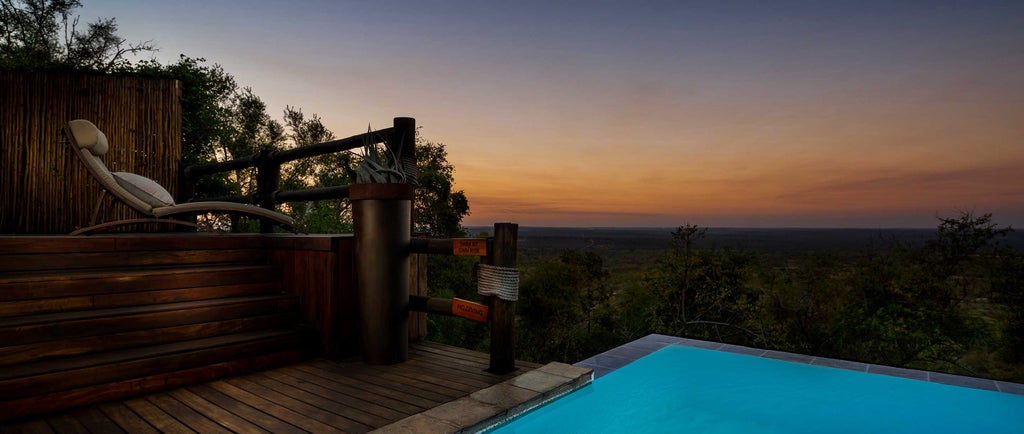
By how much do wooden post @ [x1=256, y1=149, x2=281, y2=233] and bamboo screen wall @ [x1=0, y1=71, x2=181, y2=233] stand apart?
7.86 feet

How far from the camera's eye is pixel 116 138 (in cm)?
572

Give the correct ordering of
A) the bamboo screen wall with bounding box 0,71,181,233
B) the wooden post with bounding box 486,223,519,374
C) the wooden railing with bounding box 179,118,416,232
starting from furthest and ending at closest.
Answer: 1. the bamboo screen wall with bounding box 0,71,181,233
2. the wooden railing with bounding box 179,118,416,232
3. the wooden post with bounding box 486,223,519,374

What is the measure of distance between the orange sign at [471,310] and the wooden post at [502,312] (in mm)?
51

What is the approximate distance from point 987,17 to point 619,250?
7.85m

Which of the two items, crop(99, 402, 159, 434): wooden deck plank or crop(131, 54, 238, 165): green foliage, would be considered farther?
crop(131, 54, 238, 165): green foliage

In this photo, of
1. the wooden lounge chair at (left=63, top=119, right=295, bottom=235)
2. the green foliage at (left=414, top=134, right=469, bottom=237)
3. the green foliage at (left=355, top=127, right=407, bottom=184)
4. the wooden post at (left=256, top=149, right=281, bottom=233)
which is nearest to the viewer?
the green foliage at (left=355, top=127, right=407, bottom=184)

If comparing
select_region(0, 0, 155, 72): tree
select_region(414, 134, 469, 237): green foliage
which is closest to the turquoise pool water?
select_region(414, 134, 469, 237): green foliage

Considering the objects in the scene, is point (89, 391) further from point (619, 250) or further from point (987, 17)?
point (619, 250)

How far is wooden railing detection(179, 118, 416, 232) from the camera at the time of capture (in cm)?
339

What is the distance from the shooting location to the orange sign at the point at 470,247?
9.45 ft

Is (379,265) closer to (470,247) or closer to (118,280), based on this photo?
(470,247)

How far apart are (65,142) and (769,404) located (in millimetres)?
7520

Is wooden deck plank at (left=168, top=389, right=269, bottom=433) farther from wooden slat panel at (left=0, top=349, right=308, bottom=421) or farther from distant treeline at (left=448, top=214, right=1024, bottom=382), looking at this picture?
distant treeline at (left=448, top=214, right=1024, bottom=382)

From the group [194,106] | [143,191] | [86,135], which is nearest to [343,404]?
[143,191]
